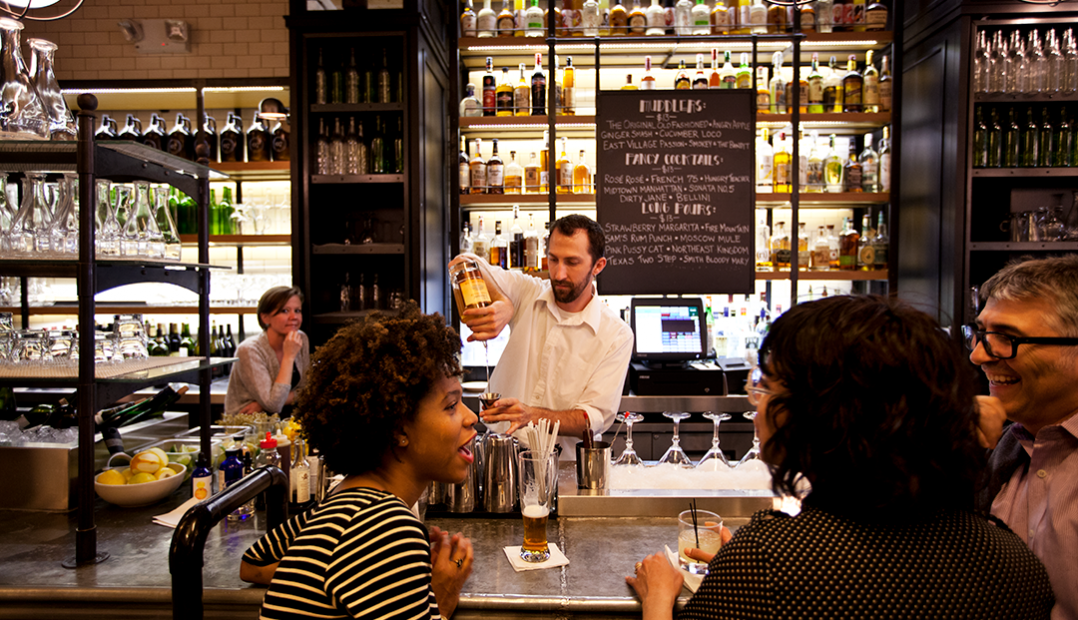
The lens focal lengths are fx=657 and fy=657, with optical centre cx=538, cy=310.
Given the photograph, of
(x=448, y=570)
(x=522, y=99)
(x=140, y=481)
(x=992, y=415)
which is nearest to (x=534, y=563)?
(x=448, y=570)

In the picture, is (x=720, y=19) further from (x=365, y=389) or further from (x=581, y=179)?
(x=365, y=389)

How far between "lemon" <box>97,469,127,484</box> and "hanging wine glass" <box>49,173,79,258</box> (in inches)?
27.0

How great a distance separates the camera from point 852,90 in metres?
3.97

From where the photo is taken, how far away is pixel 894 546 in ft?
2.94

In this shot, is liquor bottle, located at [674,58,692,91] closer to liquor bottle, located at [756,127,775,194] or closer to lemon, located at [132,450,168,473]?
liquor bottle, located at [756,127,775,194]

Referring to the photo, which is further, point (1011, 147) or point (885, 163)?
point (885, 163)

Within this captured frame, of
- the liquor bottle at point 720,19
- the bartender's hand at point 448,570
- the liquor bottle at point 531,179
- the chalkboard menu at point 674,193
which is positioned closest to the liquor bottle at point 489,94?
the liquor bottle at point 531,179

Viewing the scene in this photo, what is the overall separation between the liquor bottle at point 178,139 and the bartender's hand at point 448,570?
13.2 ft

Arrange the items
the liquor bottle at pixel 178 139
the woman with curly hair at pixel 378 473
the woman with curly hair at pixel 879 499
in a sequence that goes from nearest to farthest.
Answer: the woman with curly hair at pixel 879 499, the woman with curly hair at pixel 378 473, the liquor bottle at pixel 178 139

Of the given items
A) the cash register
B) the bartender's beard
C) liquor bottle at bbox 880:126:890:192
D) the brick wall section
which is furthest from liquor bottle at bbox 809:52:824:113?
the brick wall section

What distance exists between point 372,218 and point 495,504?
256 centimetres

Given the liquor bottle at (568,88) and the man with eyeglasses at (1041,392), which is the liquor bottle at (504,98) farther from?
the man with eyeglasses at (1041,392)

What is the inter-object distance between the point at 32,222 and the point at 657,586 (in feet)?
6.52

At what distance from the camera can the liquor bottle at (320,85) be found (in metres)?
3.69
